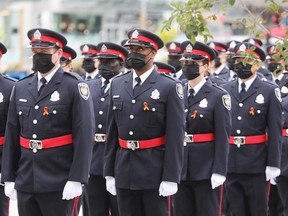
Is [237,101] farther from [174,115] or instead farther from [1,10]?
[1,10]

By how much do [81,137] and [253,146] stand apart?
2.87m

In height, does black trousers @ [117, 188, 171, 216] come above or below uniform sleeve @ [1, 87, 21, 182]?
below

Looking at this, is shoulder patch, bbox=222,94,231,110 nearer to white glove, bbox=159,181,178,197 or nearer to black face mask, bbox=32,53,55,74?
white glove, bbox=159,181,178,197

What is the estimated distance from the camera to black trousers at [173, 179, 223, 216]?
28.9ft

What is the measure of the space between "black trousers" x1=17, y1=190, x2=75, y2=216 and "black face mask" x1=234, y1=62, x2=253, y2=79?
10.4 feet

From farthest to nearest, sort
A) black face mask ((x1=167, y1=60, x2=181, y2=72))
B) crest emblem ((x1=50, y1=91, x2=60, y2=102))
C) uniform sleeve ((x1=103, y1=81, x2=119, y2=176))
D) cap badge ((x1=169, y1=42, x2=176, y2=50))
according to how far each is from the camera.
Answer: cap badge ((x1=169, y1=42, x2=176, y2=50)) → black face mask ((x1=167, y1=60, x2=181, y2=72)) → uniform sleeve ((x1=103, y1=81, x2=119, y2=176)) → crest emblem ((x1=50, y1=91, x2=60, y2=102))

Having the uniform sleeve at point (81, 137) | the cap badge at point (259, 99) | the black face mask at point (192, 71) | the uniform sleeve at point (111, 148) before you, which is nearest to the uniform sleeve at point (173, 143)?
the uniform sleeve at point (111, 148)

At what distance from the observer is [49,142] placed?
755 centimetres

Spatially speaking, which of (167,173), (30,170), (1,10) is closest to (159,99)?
(167,173)

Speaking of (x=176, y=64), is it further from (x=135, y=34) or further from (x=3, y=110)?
(x=135, y=34)

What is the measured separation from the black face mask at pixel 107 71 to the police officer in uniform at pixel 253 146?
4.92 ft

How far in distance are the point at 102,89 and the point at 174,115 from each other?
2.48 metres

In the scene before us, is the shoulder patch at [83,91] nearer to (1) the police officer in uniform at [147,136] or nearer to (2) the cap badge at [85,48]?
(1) the police officer in uniform at [147,136]

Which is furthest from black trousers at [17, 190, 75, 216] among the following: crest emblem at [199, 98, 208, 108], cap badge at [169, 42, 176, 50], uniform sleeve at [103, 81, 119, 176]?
cap badge at [169, 42, 176, 50]
